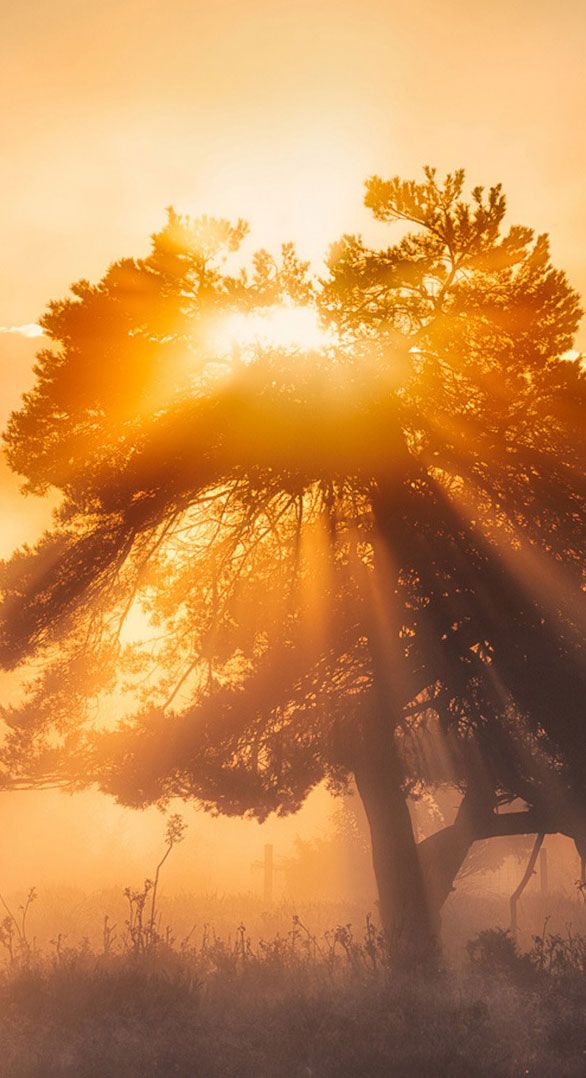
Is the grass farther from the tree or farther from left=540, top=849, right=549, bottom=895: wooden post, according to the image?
left=540, top=849, right=549, bottom=895: wooden post

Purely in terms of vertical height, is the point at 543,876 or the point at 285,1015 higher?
the point at 543,876

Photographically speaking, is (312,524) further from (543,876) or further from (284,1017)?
(543,876)

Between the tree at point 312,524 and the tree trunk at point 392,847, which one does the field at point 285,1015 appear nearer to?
the tree trunk at point 392,847

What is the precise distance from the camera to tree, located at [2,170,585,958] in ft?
38.0

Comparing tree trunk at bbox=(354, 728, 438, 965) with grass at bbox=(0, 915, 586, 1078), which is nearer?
grass at bbox=(0, 915, 586, 1078)

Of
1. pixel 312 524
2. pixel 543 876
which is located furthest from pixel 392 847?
pixel 543 876

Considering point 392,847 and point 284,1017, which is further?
point 392,847

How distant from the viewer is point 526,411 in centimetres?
1221

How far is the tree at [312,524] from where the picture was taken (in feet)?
38.0

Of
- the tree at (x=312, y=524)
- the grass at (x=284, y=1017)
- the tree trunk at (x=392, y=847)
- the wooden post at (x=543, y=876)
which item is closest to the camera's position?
the grass at (x=284, y=1017)

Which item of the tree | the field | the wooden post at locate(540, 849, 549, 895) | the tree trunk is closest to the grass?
the field

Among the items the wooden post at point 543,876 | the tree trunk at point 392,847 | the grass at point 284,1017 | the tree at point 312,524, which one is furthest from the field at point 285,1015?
the wooden post at point 543,876

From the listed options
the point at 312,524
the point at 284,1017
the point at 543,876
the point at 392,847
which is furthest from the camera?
the point at 543,876

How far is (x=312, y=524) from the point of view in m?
13.7
